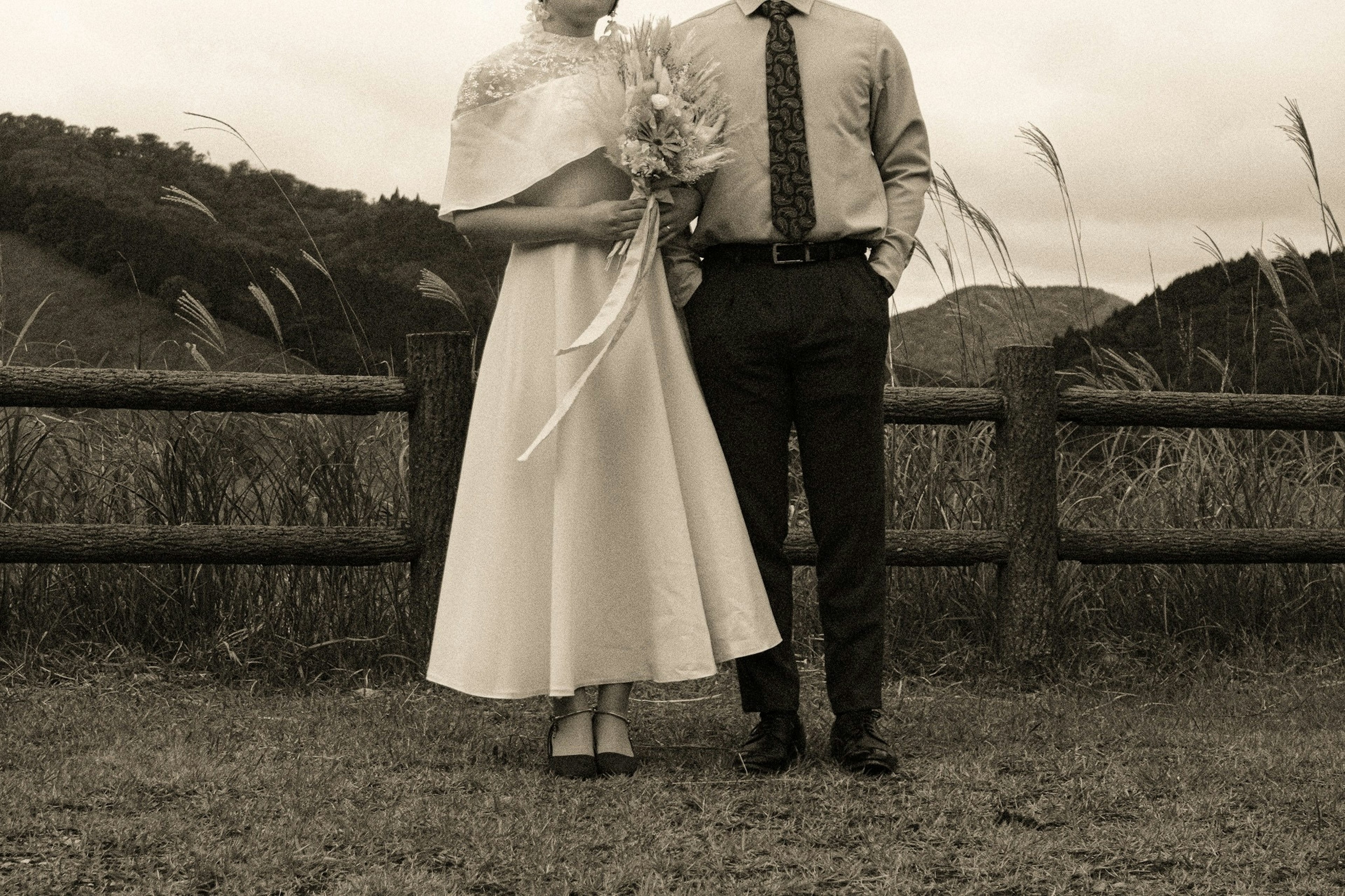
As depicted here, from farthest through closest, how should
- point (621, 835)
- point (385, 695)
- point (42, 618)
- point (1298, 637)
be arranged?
point (1298, 637)
point (42, 618)
point (385, 695)
point (621, 835)

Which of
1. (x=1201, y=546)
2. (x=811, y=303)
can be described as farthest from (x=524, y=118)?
(x=1201, y=546)

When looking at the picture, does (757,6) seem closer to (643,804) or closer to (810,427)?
A: (810,427)

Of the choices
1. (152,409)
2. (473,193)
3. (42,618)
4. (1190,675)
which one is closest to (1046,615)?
(1190,675)

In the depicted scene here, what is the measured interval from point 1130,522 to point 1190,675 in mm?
810

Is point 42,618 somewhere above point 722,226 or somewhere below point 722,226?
below

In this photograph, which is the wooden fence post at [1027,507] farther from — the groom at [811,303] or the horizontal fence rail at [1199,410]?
the groom at [811,303]

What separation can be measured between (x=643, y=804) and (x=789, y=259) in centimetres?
122

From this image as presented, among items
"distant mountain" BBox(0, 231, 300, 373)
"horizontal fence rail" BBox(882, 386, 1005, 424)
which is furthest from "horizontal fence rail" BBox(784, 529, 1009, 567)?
"distant mountain" BBox(0, 231, 300, 373)

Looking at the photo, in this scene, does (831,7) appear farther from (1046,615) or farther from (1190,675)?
(1190,675)

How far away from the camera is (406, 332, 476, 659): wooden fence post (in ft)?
14.0

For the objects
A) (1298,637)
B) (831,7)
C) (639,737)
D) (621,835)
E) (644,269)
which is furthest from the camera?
(1298,637)

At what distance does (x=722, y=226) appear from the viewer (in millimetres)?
3029

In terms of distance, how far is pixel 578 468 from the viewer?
298cm

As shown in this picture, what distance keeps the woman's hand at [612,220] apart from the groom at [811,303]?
202 millimetres
